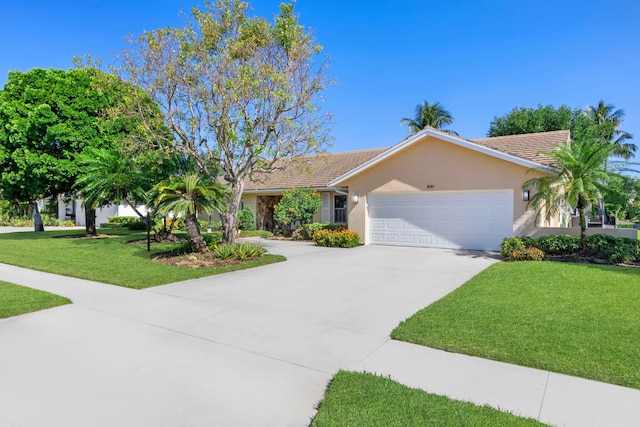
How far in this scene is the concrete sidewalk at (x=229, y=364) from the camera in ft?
10.0

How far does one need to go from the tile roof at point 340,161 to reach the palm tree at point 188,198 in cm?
286

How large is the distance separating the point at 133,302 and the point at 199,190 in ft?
15.4

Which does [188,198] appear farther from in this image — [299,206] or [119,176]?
[299,206]

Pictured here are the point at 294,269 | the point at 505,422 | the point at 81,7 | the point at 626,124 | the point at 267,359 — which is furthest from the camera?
the point at 626,124

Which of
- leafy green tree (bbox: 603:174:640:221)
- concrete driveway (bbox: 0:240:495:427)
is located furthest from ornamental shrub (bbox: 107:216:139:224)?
leafy green tree (bbox: 603:174:640:221)

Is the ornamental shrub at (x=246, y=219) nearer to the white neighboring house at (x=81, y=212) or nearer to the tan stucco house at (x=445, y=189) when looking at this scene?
the tan stucco house at (x=445, y=189)

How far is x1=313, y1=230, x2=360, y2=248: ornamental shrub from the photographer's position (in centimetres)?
1477

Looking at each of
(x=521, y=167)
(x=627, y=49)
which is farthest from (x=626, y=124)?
(x=521, y=167)

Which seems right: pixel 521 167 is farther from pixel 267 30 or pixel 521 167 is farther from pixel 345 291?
pixel 267 30

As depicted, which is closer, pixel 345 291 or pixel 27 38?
pixel 345 291

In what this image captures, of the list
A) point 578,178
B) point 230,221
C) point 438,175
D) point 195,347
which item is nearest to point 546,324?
point 195,347

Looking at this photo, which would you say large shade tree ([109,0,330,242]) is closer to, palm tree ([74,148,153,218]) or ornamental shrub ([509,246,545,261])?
palm tree ([74,148,153,218])

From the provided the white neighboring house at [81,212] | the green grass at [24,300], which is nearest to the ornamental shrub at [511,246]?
the green grass at [24,300]

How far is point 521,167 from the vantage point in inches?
487
